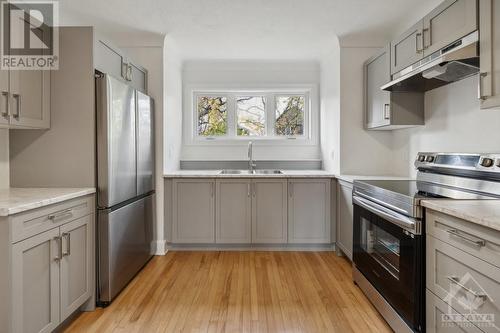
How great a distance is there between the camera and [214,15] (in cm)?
291

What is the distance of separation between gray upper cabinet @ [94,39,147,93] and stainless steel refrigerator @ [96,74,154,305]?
0.13 metres

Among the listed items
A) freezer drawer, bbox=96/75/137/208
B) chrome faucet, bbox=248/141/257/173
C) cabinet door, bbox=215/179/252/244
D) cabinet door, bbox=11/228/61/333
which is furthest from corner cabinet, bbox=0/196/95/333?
chrome faucet, bbox=248/141/257/173


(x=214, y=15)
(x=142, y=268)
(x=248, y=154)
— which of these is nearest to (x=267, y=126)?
(x=248, y=154)

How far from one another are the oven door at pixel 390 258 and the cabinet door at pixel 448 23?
1138 mm

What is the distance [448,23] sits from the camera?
78.6 inches

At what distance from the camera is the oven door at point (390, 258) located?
1639mm

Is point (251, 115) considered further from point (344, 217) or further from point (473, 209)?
point (473, 209)

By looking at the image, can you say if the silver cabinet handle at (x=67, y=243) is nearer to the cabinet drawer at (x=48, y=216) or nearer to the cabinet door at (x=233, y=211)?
the cabinet drawer at (x=48, y=216)

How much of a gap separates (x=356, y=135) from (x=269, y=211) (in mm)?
1275

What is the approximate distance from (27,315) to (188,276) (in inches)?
55.1

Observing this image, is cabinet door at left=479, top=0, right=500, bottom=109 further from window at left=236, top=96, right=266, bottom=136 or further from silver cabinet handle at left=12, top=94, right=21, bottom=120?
window at left=236, top=96, right=266, bottom=136

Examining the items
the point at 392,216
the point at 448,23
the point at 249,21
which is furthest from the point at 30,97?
the point at 448,23

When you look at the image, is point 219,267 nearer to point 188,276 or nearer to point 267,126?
point 188,276

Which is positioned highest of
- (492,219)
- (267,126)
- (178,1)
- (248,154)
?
(178,1)
